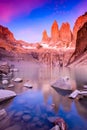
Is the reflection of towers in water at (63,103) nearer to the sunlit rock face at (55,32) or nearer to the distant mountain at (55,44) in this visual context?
the distant mountain at (55,44)

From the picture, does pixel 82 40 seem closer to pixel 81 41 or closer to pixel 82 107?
pixel 81 41

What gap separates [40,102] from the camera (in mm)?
5414

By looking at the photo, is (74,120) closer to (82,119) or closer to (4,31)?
(82,119)

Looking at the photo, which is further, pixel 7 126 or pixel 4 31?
pixel 4 31

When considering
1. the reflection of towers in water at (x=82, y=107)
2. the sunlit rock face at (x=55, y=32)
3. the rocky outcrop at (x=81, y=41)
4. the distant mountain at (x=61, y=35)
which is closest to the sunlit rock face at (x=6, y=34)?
the rocky outcrop at (x=81, y=41)

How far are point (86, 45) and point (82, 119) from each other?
3231cm

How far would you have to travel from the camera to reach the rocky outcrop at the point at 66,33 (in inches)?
3175

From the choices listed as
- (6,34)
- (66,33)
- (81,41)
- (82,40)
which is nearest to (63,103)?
(82,40)

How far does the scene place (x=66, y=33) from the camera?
82000mm

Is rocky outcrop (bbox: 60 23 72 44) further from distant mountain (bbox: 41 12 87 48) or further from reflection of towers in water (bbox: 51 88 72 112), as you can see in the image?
reflection of towers in water (bbox: 51 88 72 112)

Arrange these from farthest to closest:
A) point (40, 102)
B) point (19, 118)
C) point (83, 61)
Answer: point (83, 61), point (40, 102), point (19, 118)

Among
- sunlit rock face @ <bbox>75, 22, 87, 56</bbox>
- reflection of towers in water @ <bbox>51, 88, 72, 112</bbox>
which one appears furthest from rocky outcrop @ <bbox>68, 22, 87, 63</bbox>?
reflection of towers in water @ <bbox>51, 88, 72, 112</bbox>

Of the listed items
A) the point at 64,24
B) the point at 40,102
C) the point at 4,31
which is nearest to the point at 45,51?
the point at 4,31

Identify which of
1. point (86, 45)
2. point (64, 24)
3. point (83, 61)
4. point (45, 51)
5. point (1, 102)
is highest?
point (64, 24)
